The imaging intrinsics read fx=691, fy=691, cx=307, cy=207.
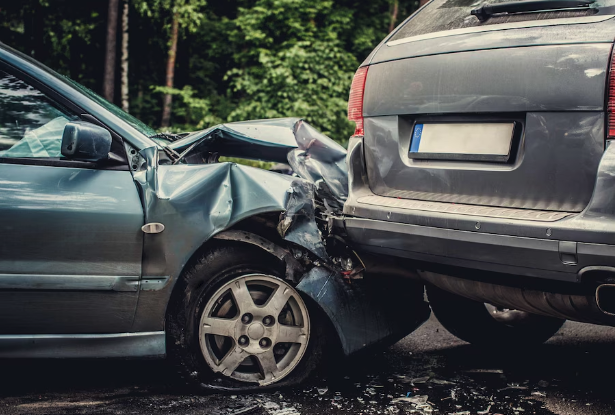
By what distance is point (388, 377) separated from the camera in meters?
3.60

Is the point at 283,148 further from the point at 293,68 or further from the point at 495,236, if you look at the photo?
the point at 293,68

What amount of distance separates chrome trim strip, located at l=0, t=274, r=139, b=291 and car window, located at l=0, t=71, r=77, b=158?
0.57 metres

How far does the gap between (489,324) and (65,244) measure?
244 cm

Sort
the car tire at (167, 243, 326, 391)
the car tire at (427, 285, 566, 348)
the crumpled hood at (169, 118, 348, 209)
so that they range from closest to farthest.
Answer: the car tire at (167, 243, 326, 391) → the crumpled hood at (169, 118, 348, 209) → the car tire at (427, 285, 566, 348)

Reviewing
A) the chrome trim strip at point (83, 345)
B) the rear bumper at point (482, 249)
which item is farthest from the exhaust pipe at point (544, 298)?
the chrome trim strip at point (83, 345)

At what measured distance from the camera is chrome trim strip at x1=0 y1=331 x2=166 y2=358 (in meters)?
3.09

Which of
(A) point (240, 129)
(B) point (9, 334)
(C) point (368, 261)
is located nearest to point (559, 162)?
(C) point (368, 261)

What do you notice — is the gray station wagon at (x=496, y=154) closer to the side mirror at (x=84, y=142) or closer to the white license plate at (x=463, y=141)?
the white license plate at (x=463, y=141)

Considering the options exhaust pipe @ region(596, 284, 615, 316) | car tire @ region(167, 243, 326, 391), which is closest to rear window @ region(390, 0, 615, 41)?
exhaust pipe @ region(596, 284, 615, 316)

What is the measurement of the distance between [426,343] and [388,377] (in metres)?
0.79

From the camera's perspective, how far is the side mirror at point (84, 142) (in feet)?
9.86

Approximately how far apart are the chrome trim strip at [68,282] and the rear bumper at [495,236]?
106cm

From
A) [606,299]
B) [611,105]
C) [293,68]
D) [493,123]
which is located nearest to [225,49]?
[293,68]

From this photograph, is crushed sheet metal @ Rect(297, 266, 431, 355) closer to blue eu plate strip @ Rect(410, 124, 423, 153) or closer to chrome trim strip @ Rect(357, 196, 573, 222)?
chrome trim strip @ Rect(357, 196, 573, 222)
